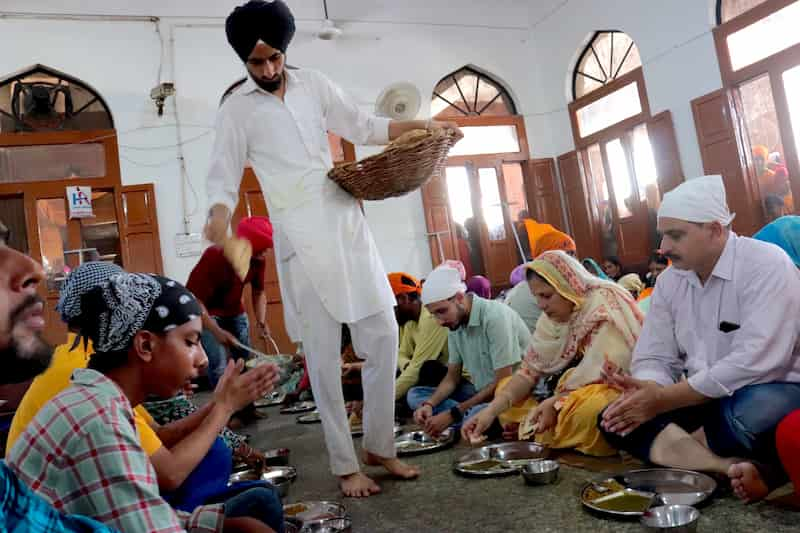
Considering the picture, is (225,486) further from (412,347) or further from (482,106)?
(482,106)

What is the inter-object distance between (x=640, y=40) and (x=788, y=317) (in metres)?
6.61

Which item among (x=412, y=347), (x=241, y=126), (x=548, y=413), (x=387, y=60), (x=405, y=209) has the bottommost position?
(x=548, y=413)

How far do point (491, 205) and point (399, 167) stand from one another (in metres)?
6.58

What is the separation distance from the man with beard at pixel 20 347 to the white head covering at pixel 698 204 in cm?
160

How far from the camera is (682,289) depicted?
1.98 meters

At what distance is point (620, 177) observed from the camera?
806 centimetres

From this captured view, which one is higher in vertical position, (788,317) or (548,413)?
(788,317)

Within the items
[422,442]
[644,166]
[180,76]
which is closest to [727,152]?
[644,166]

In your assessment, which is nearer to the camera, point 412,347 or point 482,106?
point 412,347

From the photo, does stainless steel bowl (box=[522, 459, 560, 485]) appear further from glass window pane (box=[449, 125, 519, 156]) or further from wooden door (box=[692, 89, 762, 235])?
glass window pane (box=[449, 125, 519, 156])

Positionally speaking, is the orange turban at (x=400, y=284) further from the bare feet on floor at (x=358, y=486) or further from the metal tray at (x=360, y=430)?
the bare feet on floor at (x=358, y=486)

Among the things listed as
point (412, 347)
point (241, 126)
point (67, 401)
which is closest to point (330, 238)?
point (241, 126)

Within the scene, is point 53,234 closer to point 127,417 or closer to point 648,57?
point 127,417

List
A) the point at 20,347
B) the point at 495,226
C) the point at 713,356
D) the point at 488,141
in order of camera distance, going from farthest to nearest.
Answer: the point at 488,141, the point at 495,226, the point at 713,356, the point at 20,347
